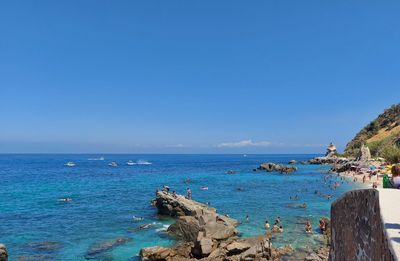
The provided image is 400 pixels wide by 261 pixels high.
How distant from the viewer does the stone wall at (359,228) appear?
17.8 feet

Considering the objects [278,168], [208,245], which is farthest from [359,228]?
[278,168]

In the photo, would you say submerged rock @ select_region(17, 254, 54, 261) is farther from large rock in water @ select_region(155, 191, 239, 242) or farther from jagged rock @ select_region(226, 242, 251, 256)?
jagged rock @ select_region(226, 242, 251, 256)

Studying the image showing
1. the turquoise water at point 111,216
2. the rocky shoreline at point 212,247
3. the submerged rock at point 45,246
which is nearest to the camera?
the rocky shoreline at point 212,247

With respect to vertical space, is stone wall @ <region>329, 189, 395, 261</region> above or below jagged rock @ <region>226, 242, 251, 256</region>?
above

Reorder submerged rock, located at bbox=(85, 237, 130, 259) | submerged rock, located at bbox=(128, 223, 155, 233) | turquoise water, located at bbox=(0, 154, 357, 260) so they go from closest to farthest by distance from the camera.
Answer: submerged rock, located at bbox=(85, 237, 130, 259) < turquoise water, located at bbox=(0, 154, 357, 260) < submerged rock, located at bbox=(128, 223, 155, 233)

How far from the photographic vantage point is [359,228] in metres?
6.45

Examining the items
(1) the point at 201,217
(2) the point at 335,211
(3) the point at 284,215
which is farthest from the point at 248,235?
(2) the point at 335,211

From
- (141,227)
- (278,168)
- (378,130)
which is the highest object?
(378,130)

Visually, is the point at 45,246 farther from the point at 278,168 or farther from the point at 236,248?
the point at 278,168

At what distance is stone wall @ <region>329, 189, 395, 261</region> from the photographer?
17.8 feet

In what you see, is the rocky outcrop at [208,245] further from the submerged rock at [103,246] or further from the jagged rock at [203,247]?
the submerged rock at [103,246]

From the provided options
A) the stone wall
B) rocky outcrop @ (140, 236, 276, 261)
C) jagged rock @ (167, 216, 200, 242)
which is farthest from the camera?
jagged rock @ (167, 216, 200, 242)

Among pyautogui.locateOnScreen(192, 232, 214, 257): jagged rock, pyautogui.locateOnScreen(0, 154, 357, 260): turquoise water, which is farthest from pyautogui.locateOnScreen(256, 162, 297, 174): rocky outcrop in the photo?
pyautogui.locateOnScreen(192, 232, 214, 257): jagged rock

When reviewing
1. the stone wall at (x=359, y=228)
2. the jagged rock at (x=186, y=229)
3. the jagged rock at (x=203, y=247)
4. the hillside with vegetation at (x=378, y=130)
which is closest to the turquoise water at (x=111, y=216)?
the jagged rock at (x=186, y=229)
